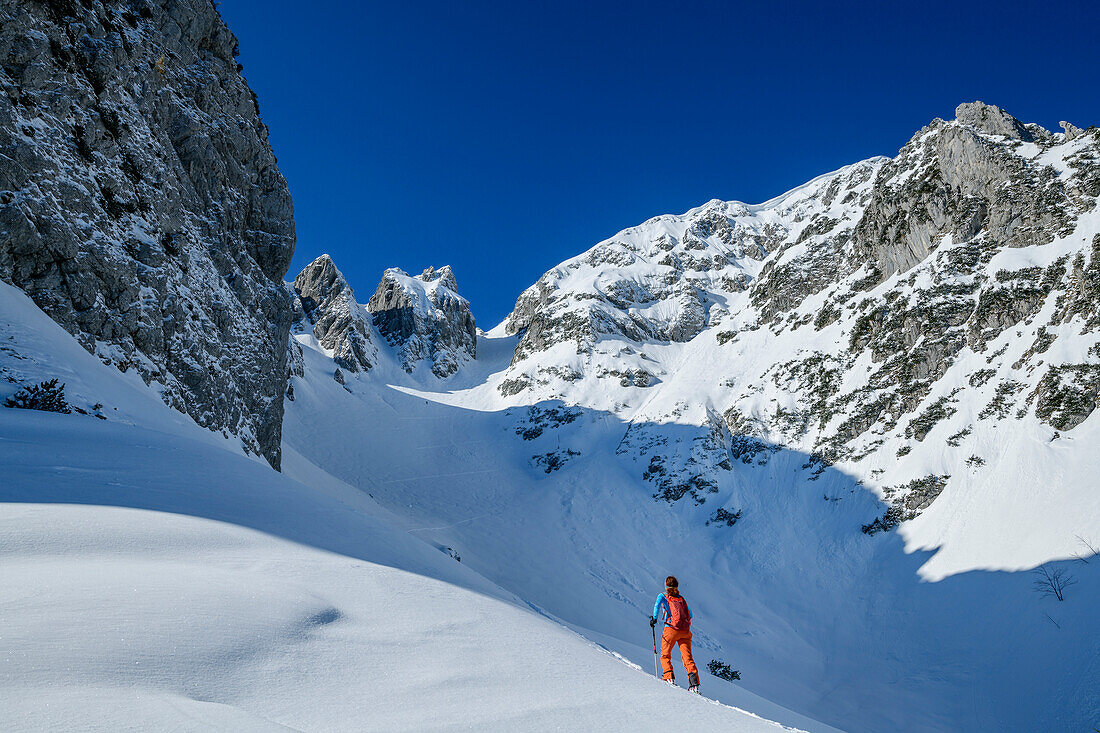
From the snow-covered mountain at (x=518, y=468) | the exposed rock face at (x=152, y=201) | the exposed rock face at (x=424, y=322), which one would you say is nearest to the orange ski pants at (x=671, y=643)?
the snow-covered mountain at (x=518, y=468)

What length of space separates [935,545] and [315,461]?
44396 millimetres

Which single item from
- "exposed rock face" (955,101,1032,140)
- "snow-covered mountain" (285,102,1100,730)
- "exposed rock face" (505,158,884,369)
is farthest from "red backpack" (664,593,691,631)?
"exposed rock face" (955,101,1032,140)

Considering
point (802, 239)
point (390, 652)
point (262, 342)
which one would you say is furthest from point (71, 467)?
point (802, 239)

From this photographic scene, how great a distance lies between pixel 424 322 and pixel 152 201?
74.2 metres

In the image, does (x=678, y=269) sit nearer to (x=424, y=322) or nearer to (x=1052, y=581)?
(x=424, y=322)

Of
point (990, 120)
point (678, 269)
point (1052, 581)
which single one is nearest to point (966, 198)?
point (990, 120)

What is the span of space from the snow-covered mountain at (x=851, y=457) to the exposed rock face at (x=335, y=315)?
1240cm

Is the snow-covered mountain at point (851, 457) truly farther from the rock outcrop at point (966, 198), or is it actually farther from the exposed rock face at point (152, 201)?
the exposed rock face at point (152, 201)

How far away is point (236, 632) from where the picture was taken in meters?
3.77

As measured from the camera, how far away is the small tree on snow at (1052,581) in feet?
66.1

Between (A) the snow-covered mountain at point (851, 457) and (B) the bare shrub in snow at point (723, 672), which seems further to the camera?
(A) the snow-covered mountain at point (851, 457)

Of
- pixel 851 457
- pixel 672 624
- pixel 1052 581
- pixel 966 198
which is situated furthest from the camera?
pixel 966 198

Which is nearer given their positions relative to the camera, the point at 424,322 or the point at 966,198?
the point at 966,198

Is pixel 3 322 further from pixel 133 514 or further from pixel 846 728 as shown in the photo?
pixel 846 728
